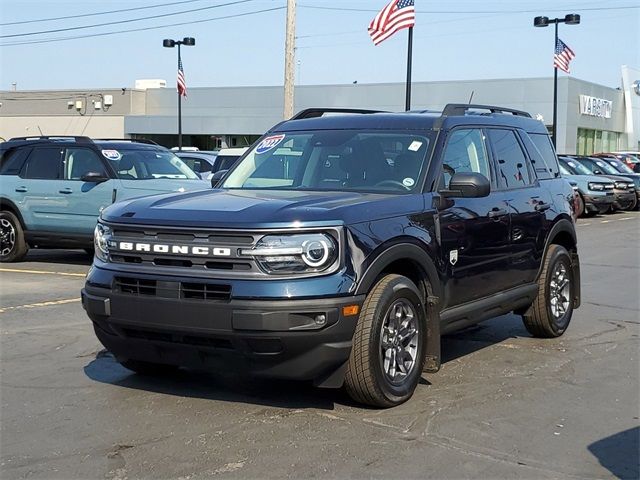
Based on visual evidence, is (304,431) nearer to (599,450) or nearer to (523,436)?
(523,436)

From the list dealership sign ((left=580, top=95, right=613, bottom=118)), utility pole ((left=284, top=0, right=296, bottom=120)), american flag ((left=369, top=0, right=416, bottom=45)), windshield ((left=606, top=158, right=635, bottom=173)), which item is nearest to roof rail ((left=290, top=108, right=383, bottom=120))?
american flag ((left=369, top=0, right=416, bottom=45))

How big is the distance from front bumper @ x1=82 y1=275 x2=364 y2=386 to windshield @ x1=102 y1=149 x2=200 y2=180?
7.28m

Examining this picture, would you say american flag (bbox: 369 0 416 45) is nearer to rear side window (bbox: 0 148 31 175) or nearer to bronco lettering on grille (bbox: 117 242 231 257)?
rear side window (bbox: 0 148 31 175)

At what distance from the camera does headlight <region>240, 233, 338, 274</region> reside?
4770 millimetres

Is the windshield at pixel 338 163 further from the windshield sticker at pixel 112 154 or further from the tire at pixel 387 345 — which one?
the windshield sticker at pixel 112 154

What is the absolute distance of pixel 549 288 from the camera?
744 centimetres

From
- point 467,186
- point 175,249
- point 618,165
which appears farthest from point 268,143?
point 618,165

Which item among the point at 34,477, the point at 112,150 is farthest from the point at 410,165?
the point at 112,150

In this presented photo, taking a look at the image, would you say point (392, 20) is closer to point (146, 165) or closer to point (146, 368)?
point (146, 165)

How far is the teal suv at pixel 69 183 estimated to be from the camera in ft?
39.3

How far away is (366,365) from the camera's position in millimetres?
4980

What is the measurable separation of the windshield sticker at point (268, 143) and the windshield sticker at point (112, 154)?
5925 mm

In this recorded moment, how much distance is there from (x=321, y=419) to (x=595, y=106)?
4651cm

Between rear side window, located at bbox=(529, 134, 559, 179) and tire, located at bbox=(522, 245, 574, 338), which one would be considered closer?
tire, located at bbox=(522, 245, 574, 338)
